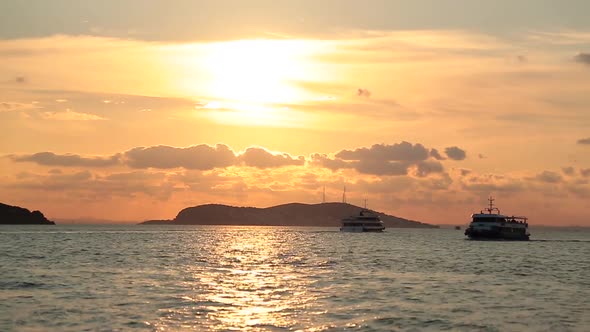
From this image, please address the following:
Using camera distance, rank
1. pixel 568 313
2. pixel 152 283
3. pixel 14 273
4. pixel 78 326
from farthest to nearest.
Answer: pixel 14 273 < pixel 152 283 < pixel 568 313 < pixel 78 326

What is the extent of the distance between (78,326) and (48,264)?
194 ft

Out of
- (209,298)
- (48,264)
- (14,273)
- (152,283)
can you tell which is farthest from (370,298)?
(48,264)

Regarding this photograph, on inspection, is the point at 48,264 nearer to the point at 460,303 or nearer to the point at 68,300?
the point at 68,300

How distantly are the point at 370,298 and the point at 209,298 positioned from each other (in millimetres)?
13301

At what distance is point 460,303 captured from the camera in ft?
202

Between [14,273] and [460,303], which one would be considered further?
[14,273]

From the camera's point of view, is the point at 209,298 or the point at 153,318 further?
the point at 209,298

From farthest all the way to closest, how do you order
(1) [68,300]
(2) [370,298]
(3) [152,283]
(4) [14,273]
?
1. (4) [14,273]
2. (3) [152,283]
3. (2) [370,298]
4. (1) [68,300]

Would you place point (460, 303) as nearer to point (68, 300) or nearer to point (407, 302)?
point (407, 302)

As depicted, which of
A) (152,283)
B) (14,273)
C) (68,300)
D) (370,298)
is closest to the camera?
(68,300)

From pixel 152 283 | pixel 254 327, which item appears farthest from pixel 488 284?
pixel 254 327

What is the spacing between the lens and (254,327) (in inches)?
1880

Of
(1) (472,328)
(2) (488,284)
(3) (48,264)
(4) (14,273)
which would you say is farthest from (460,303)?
(3) (48,264)

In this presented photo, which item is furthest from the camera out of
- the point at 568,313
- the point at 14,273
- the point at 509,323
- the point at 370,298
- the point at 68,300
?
the point at 14,273
